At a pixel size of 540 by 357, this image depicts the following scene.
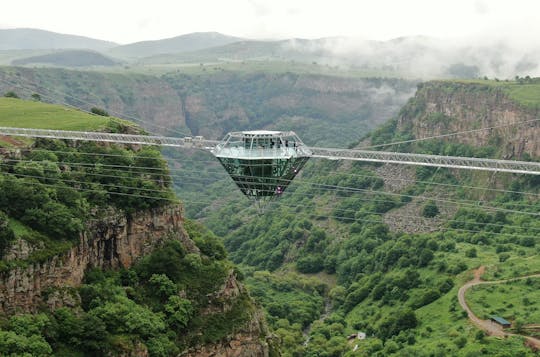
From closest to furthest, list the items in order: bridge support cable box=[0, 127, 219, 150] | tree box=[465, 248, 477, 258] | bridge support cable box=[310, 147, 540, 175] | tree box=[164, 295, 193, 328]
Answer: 1. bridge support cable box=[310, 147, 540, 175]
2. tree box=[164, 295, 193, 328]
3. bridge support cable box=[0, 127, 219, 150]
4. tree box=[465, 248, 477, 258]

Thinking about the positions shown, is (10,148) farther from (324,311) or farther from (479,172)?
(479,172)

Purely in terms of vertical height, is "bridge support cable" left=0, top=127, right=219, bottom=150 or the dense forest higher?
"bridge support cable" left=0, top=127, right=219, bottom=150

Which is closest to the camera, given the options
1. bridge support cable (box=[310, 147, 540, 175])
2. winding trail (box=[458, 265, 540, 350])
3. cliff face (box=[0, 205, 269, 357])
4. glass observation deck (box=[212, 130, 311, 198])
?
cliff face (box=[0, 205, 269, 357])

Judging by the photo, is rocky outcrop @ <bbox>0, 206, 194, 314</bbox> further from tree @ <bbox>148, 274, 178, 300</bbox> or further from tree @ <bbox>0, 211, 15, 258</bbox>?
tree @ <bbox>148, 274, 178, 300</bbox>

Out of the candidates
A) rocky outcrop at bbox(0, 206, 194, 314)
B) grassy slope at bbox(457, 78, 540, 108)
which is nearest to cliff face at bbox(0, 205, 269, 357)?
rocky outcrop at bbox(0, 206, 194, 314)

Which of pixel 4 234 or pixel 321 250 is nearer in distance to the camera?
pixel 4 234

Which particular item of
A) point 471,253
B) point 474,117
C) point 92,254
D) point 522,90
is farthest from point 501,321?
point 474,117

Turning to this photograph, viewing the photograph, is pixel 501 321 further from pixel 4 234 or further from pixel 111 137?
pixel 4 234

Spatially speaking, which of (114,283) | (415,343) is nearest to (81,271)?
(114,283)
